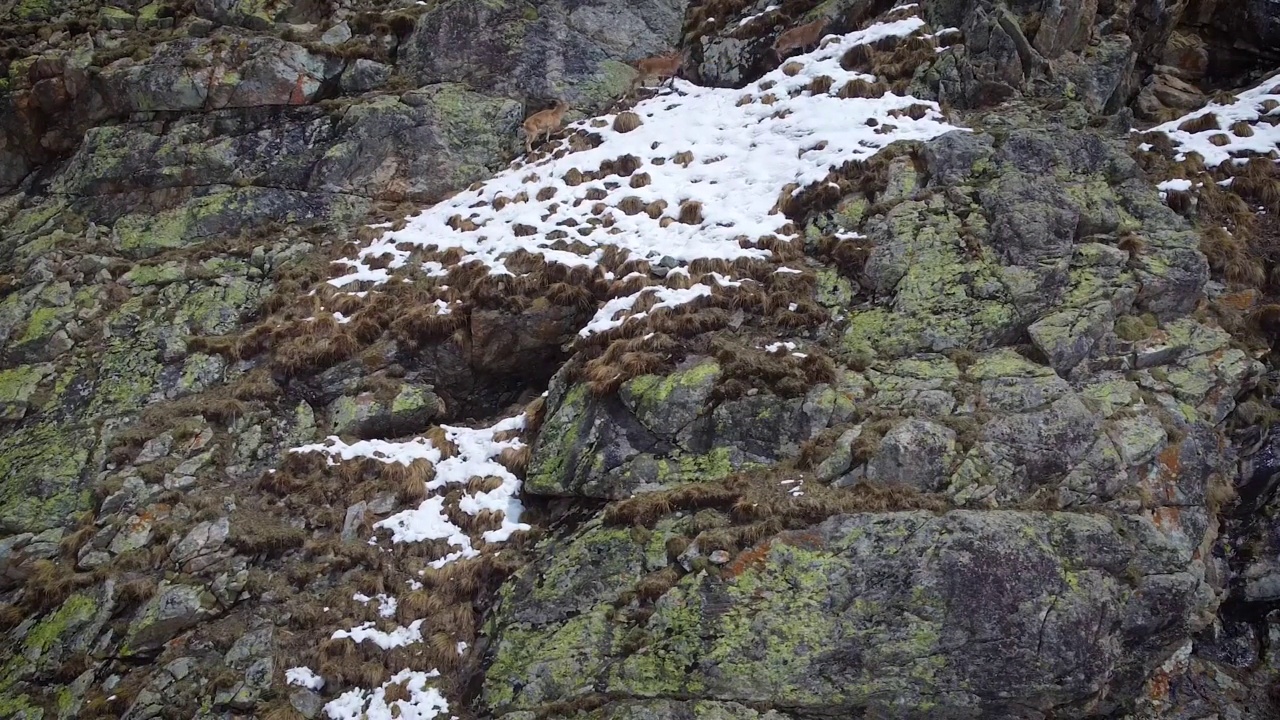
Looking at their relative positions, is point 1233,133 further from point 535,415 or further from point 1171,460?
point 535,415

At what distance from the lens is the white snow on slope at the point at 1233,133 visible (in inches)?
604

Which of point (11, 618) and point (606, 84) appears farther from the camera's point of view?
point (606, 84)

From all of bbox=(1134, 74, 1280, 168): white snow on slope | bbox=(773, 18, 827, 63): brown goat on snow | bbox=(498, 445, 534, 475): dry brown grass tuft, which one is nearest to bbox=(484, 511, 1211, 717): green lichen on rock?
bbox=(498, 445, 534, 475): dry brown grass tuft

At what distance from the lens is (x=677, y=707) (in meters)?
8.72

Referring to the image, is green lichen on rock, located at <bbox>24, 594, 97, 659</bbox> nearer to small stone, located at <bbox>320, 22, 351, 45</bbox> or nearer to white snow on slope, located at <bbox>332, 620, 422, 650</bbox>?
white snow on slope, located at <bbox>332, 620, 422, 650</bbox>

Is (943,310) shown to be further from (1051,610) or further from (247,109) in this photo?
(247,109)

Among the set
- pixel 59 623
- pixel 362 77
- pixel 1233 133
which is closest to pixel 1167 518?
pixel 1233 133

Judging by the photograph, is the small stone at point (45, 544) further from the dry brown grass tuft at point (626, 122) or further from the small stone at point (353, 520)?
the dry brown grass tuft at point (626, 122)

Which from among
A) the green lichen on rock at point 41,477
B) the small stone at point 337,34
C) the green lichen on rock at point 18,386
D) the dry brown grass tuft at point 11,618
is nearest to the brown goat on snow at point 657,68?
the small stone at point 337,34

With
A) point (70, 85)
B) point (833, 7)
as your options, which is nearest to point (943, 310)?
point (833, 7)

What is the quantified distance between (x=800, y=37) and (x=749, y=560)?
1459cm

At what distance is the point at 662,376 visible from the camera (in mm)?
12094

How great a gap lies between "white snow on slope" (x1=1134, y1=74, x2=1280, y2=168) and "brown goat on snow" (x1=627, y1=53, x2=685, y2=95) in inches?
443

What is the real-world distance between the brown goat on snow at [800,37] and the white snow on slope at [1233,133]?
7635mm
